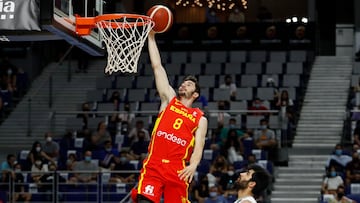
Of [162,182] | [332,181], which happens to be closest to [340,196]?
[332,181]

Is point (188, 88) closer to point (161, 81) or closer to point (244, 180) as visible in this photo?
point (161, 81)

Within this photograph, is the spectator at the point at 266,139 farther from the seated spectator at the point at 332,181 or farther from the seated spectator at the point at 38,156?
the seated spectator at the point at 38,156

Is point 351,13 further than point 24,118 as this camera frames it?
Yes

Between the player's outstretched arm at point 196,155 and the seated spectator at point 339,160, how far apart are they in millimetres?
10413

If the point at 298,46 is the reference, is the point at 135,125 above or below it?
below

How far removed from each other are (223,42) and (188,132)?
60.5 feet

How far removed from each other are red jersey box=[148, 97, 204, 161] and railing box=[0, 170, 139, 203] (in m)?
8.84

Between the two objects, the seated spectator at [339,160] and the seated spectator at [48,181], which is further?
the seated spectator at [339,160]

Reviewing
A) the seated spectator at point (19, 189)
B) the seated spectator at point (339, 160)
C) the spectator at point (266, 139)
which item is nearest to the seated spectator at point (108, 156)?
the seated spectator at point (19, 189)

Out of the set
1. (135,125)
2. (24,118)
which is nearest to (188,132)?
(135,125)

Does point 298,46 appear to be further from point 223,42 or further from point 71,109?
point 71,109

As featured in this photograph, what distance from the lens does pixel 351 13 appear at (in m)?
30.1

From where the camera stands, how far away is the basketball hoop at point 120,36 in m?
11.6

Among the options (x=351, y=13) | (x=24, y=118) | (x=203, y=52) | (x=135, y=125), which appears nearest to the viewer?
(x=135, y=125)
